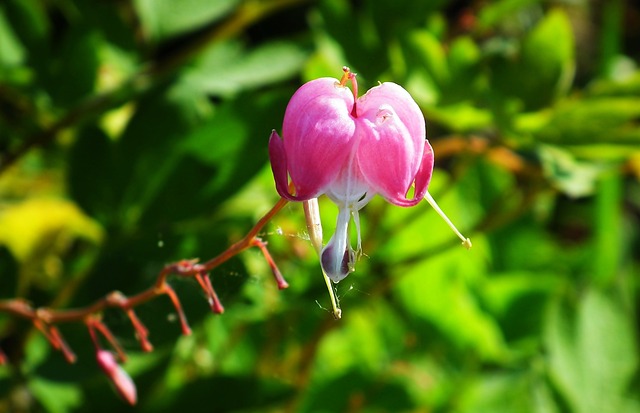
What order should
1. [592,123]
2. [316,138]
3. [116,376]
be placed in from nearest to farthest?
[316,138], [116,376], [592,123]

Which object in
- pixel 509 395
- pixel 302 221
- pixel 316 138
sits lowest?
pixel 509 395

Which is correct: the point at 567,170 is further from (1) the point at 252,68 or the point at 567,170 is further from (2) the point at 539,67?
(1) the point at 252,68

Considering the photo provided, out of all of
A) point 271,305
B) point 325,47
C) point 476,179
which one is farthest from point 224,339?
point 476,179

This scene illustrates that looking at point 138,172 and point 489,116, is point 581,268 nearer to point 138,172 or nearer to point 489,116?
point 489,116

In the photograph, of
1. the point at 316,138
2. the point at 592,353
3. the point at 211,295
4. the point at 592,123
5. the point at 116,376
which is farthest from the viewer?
the point at 592,353

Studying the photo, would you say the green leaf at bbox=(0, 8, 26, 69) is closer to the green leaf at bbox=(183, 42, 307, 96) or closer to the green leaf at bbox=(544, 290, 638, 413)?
the green leaf at bbox=(183, 42, 307, 96)

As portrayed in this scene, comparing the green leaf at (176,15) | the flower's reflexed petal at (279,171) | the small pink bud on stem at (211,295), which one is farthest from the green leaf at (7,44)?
the flower's reflexed petal at (279,171)

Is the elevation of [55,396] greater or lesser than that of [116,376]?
lesser

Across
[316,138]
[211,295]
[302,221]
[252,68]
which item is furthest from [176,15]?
[316,138]

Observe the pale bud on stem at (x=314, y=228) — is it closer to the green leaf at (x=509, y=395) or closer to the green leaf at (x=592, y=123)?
the green leaf at (x=592, y=123)

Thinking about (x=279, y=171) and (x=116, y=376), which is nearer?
(x=279, y=171)
